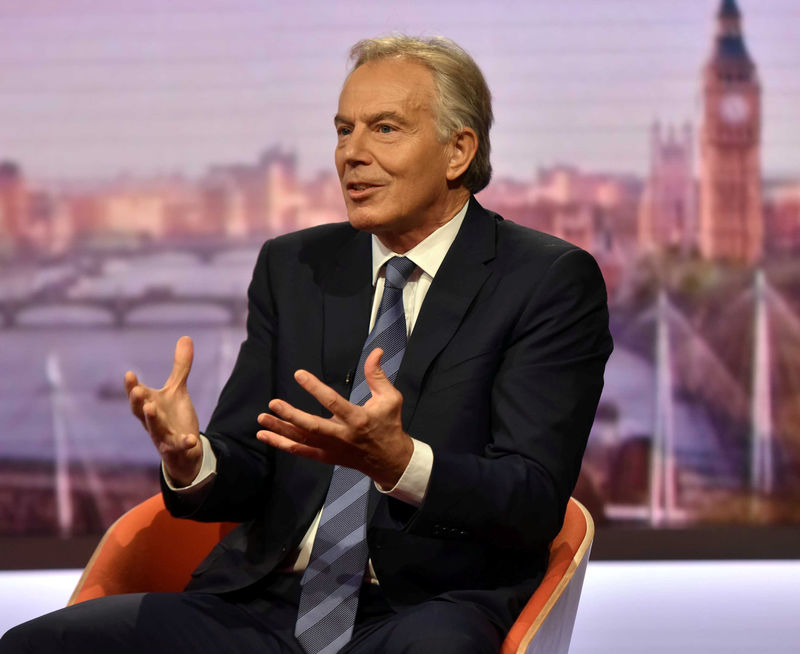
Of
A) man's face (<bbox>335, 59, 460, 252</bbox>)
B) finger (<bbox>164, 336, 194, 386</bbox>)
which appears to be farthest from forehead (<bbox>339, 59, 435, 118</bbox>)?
finger (<bbox>164, 336, 194, 386</bbox>)

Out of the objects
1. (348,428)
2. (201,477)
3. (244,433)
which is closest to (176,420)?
(201,477)

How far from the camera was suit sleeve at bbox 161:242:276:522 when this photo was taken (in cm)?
207

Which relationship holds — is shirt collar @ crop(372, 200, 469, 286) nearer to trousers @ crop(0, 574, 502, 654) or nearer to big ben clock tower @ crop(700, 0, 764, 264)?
trousers @ crop(0, 574, 502, 654)

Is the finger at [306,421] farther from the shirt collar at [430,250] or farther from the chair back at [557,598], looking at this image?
the shirt collar at [430,250]

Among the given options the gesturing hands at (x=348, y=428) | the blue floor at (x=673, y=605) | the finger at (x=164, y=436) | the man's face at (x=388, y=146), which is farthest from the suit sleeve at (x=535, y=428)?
the blue floor at (x=673, y=605)

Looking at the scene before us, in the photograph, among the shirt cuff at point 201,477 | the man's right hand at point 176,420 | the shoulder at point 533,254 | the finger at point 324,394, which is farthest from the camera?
the shoulder at point 533,254

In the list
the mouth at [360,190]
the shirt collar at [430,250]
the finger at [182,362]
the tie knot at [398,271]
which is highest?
the mouth at [360,190]

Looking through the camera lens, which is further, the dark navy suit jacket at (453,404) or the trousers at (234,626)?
the dark navy suit jacket at (453,404)

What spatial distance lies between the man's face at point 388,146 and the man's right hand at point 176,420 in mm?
465

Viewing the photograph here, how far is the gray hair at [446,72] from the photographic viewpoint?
2.21 metres

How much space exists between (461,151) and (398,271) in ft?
0.99

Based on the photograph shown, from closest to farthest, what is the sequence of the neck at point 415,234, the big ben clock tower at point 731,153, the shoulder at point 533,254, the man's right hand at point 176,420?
1. the man's right hand at point 176,420
2. the shoulder at point 533,254
3. the neck at point 415,234
4. the big ben clock tower at point 731,153

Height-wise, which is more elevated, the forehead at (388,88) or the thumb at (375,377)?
the forehead at (388,88)

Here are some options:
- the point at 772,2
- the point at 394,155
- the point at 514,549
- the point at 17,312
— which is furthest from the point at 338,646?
the point at 772,2
